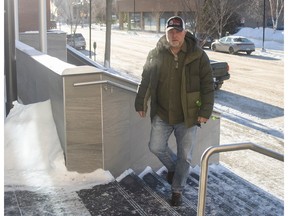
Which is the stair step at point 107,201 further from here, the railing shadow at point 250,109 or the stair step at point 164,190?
the railing shadow at point 250,109

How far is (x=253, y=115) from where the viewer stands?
1282 cm

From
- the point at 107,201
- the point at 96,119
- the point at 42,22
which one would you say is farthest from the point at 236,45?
the point at 107,201

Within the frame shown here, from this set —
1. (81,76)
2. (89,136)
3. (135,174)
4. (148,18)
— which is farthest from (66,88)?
(148,18)

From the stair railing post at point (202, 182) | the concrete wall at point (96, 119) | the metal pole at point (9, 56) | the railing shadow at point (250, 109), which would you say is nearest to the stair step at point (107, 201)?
the concrete wall at point (96, 119)

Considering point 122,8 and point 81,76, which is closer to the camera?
point 81,76

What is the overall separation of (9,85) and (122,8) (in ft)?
213

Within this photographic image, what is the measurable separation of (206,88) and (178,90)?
0.26 metres

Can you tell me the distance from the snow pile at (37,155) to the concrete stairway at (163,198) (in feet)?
0.82

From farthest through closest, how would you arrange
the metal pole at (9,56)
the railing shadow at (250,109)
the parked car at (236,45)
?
the parked car at (236,45)
the railing shadow at (250,109)
the metal pole at (9,56)

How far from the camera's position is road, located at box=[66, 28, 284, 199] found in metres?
7.66

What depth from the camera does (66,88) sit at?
4.37 m

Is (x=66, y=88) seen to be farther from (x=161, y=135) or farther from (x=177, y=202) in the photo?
(x=177, y=202)

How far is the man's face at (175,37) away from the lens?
3.95 metres

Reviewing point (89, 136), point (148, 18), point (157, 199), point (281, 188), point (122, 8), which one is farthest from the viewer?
point (122, 8)
